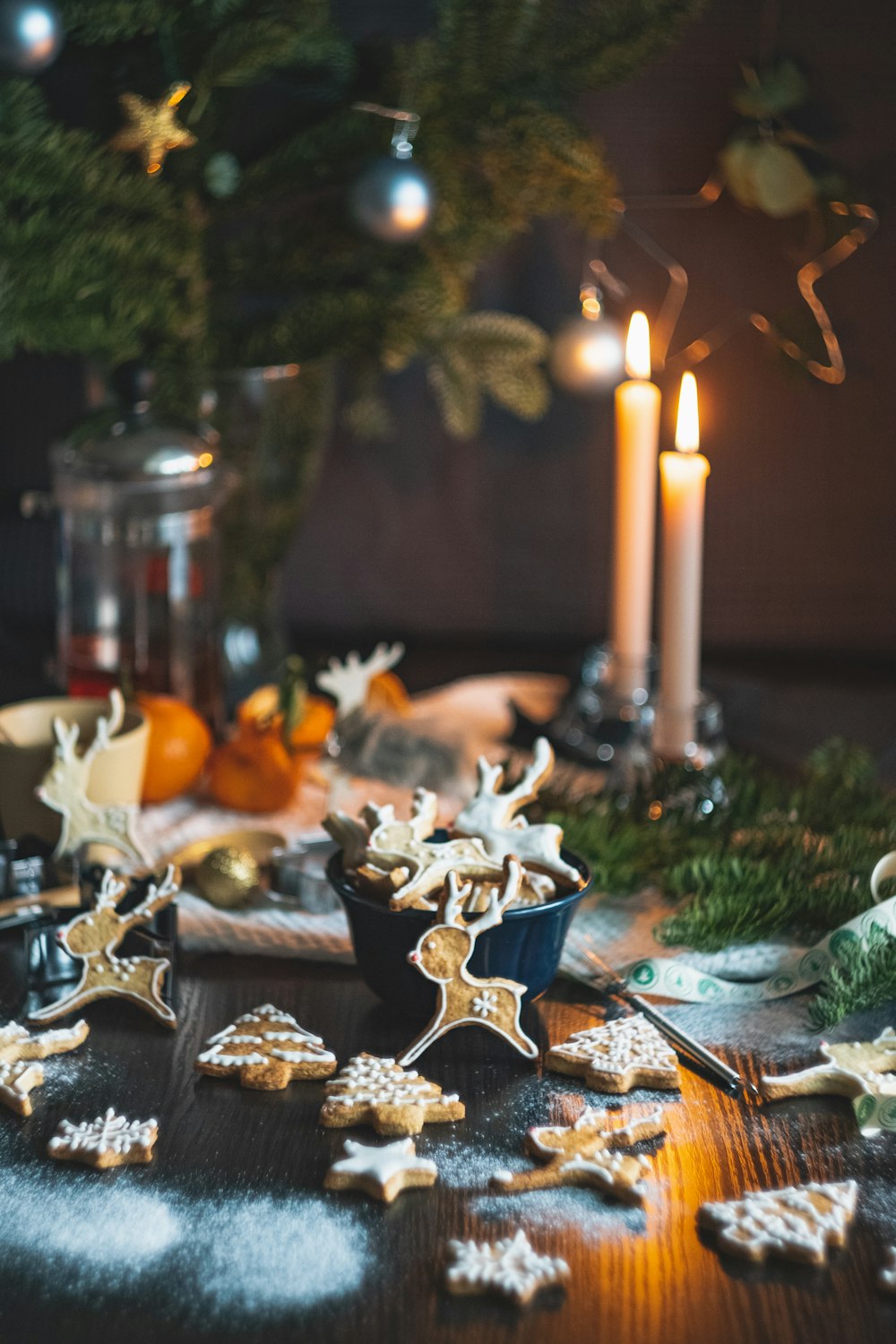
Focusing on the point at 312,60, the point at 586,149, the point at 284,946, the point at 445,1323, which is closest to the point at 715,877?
the point at 284,946

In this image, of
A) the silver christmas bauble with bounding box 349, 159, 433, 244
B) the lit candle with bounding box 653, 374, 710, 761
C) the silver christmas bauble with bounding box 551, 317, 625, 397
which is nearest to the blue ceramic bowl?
the lit candle with bounding box 653, 374, 710, 761

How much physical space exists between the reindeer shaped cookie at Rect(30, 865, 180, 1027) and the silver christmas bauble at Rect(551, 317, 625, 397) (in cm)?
71

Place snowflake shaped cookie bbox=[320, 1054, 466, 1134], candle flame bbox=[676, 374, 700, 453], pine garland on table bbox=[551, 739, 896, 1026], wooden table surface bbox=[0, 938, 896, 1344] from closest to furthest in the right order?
wooden table surface bbox=[0, 938, 896, 1344], snowflake shaped cookie bbox=[320, 1054, 466, 1134], pine garland on table bbox=[551, 739, 896, 1026], candle flame bbox=[676, 374, 700, 453]

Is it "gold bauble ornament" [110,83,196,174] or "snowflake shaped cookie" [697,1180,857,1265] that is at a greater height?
"gold bauble ornament" [110,83,196,174]

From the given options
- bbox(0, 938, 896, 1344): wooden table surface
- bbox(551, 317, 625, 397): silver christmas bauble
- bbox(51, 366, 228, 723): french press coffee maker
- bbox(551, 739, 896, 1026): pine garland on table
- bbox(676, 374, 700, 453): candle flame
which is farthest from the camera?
bbox(551, 317, 625, 397): silver christmas bauble

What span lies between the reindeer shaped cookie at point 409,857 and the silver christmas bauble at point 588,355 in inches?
24.5

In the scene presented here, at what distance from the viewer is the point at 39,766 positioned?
2.69ft

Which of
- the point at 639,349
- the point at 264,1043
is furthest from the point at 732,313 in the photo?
the point at 264,1043

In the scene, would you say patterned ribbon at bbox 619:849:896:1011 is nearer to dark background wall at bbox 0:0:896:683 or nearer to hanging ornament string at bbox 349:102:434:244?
hanging ornament string at bbox 349:102:434:244

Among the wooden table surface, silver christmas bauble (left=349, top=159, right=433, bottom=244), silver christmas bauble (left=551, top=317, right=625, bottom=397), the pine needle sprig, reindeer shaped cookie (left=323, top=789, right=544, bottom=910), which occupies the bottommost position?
the wooden table surface

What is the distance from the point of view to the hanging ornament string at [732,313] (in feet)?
4.15

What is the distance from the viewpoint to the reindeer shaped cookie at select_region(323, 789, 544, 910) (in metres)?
0.64

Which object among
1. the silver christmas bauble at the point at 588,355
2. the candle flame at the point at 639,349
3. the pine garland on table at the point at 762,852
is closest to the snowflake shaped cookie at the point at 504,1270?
the pine garland on table at the point at 762,852

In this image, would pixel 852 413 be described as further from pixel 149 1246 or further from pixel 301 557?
pixel 149 1246
